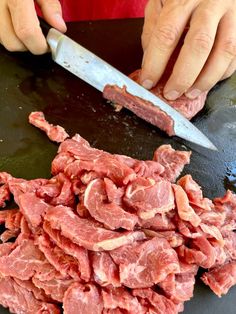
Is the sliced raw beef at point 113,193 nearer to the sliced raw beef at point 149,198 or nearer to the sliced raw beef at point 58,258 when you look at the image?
the sliced raw beef at point 149,198

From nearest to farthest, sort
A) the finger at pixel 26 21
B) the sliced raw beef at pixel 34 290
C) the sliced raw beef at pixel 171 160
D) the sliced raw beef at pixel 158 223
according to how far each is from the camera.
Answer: the sliced raw beef at pixel 34 290, the sliced raw beef at pixel 158 223, the sliced raw beef at pixel 171 160, the finger at pixel 26 21

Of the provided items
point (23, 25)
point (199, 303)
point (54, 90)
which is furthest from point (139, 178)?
point (23, 25)

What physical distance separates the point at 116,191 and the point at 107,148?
0.62 metres

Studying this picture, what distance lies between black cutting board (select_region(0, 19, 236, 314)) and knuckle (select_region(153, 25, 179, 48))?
54 centimetres

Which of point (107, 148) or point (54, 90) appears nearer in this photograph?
point (107, 148)

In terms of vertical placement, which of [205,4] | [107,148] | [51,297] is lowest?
[51,297]

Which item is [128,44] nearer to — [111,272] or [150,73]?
[150,73]

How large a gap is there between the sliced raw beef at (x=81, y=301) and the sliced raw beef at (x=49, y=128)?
1015mm

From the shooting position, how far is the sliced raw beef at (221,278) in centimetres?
216

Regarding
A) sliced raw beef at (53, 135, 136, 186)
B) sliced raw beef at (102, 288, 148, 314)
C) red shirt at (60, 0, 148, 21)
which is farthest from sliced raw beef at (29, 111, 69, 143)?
red shirt at (60, 0, 148, 21)

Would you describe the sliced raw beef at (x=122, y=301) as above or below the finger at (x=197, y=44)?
below

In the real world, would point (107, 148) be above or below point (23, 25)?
below

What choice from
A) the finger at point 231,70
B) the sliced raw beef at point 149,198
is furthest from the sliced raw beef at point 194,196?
the finger at point 231,70

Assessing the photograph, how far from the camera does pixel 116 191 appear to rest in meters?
2.16
